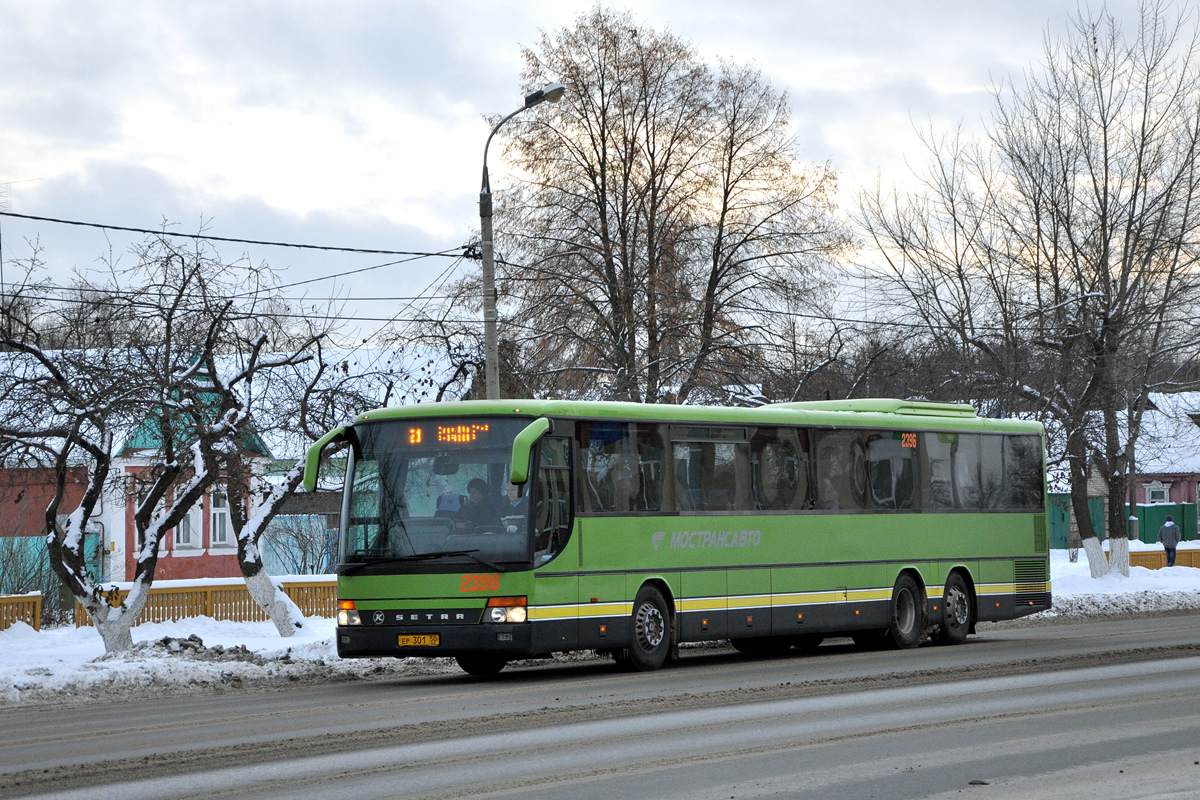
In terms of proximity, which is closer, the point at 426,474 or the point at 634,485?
the point at 426,474

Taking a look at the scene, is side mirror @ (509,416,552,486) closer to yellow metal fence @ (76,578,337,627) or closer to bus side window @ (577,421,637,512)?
bus side window @ (577,421,637,512)

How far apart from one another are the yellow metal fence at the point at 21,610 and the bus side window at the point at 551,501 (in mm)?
12406

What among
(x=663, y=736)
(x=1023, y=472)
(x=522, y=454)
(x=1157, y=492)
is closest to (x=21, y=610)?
(x=522, y=454)

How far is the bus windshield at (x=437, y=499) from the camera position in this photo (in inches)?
647

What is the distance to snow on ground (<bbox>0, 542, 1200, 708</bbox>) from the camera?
1641 centimetres

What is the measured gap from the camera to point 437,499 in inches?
655

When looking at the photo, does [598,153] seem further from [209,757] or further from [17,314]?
[209,757]

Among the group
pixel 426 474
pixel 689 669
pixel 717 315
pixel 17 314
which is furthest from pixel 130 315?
pixel 717 315

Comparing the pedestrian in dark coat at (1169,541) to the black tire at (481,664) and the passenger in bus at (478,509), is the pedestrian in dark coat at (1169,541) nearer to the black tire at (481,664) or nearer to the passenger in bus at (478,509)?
the black tire at (481,664)

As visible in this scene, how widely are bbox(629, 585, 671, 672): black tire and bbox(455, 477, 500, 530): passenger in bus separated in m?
2.26

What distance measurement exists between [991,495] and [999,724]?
12.6 meters

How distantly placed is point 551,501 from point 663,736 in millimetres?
6044

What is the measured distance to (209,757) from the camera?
10.2 meters

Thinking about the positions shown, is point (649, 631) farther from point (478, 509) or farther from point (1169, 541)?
point (1169, 541)
